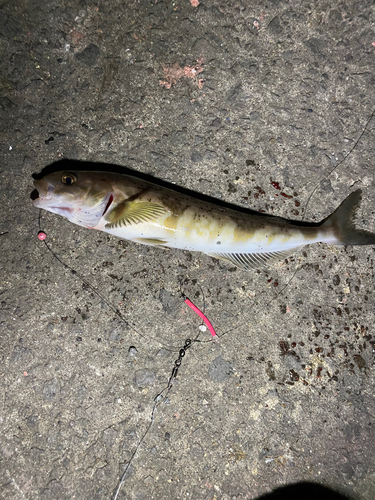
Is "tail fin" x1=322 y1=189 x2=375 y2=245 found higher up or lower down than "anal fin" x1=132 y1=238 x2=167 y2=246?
lower down

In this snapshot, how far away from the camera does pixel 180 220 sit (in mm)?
3062

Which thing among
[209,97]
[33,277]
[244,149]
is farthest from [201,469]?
[209,97]

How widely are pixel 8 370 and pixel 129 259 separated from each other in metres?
A: 1.73

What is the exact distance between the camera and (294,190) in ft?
11.7

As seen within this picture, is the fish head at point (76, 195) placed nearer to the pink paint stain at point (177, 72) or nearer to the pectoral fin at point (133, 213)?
the pectoral fin at point (133, 213)

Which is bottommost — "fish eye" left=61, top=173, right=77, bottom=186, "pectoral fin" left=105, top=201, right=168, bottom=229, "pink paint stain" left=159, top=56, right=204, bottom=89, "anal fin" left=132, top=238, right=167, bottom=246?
"anal fin" left=132, top=238, right=167, bottom=246

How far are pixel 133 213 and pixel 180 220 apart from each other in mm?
472

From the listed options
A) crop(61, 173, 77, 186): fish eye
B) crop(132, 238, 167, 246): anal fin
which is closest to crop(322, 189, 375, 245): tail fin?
crop(132, 238, 167, 246): anal fin

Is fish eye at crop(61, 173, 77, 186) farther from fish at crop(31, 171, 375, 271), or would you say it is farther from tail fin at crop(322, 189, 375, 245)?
tail fin at crop(322, 189, 375, 245)

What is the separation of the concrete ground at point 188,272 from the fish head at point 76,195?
0.45m

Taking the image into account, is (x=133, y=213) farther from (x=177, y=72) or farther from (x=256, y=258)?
(x=177, y=72)

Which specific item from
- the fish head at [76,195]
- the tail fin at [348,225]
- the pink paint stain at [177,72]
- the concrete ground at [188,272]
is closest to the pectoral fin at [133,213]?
the fish head at [76,195]

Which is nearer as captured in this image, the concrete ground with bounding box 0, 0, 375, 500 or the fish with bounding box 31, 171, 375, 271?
the fish with bounding box 31, 171, 375, 271

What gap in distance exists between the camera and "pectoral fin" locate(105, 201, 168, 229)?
2.94 m
